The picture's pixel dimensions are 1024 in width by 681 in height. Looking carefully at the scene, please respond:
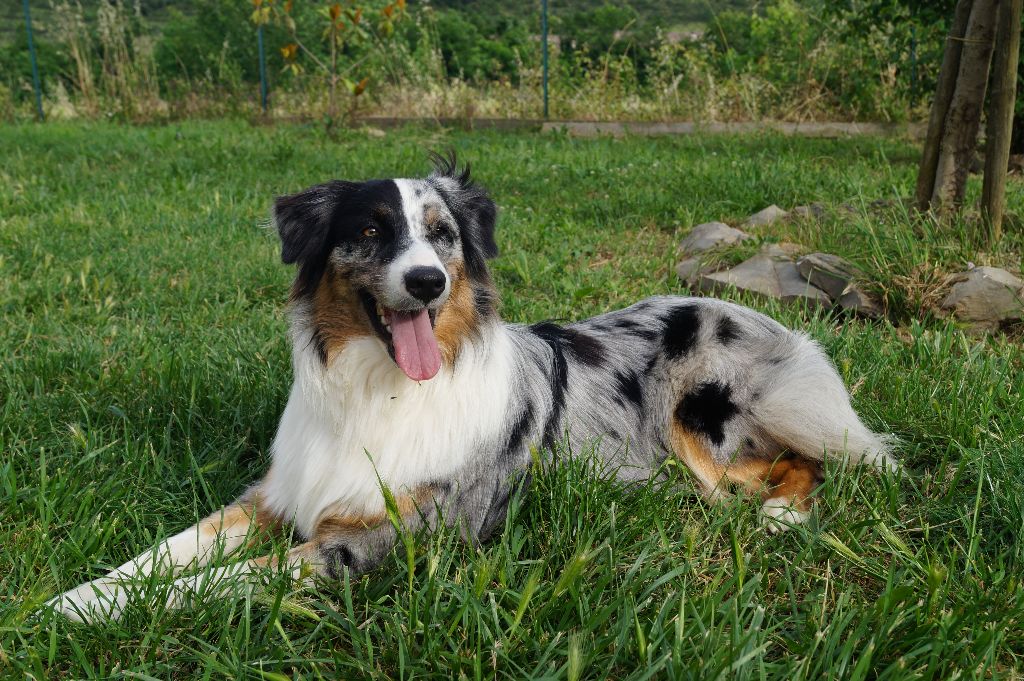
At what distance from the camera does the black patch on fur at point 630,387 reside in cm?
337

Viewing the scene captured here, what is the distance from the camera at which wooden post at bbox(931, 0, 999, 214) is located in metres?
5.21

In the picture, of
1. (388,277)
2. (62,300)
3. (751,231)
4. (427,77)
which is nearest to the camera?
(388,277)

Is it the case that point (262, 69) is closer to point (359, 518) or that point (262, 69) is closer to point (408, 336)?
point (408, 336)

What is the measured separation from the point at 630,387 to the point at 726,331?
0.50 m

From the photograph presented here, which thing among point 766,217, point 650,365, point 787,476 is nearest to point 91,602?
point 650,365

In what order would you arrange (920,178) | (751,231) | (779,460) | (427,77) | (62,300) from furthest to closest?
1. (427,77)
2. (751,231)
3. (920,178)
4. (62,300)
5. (779,460)

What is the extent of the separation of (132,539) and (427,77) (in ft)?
42.2

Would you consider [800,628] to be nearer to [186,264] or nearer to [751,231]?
[751,231]

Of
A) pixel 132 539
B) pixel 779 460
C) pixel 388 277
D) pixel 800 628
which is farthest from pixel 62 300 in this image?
pixel 800 628

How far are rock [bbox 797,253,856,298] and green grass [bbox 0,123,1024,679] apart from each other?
4.0 inches

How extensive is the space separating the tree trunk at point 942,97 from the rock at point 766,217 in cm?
104

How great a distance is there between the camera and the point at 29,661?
2.18 meters

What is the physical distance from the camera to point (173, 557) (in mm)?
2736

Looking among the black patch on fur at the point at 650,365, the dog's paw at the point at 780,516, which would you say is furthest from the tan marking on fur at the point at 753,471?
the black patch on fur at the point at 650,365
